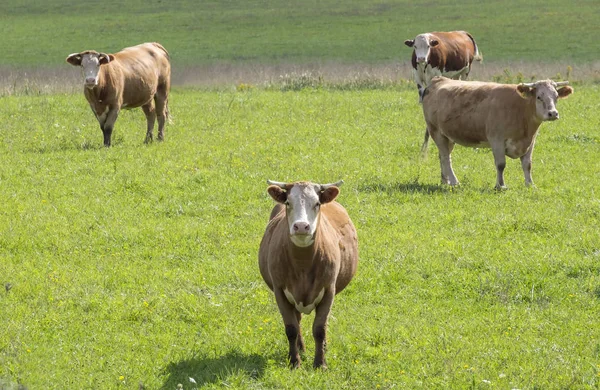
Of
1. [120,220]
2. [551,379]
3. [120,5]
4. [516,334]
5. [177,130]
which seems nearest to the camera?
[551,379]

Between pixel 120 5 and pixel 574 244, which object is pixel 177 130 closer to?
pixel 574 244

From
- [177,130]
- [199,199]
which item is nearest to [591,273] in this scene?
[199,199]

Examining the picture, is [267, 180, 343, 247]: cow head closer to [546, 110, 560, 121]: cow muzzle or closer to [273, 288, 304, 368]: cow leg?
[273, 288, 304, 368]: cow leg

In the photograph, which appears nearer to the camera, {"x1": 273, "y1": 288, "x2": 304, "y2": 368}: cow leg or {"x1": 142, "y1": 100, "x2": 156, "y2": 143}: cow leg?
{"x1": 273, "y1": 288, "x2": 304, "y2": 368}: cow leg

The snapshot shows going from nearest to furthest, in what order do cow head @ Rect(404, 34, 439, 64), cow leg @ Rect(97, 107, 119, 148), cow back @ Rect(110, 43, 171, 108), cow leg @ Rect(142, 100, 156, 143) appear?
cow leg @ Rect(97, 107, 119, 148), cow back @ Rect(110, 43, 171, 108), cow leg @ Rect(142, 100, 156, 143), cow head @ Rect(404, 34, 439, 64)

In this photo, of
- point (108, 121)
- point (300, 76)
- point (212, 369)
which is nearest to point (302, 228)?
point (212, 369)

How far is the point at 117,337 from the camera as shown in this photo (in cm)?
860

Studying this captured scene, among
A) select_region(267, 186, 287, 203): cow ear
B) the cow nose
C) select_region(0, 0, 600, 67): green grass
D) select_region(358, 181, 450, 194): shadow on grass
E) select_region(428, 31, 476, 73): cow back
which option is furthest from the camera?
select_region(0, 0, 600, 67): green grass

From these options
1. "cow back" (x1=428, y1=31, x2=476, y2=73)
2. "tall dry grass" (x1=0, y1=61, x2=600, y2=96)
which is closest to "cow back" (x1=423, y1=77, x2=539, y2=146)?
"cow back" (x1=428, y1=31, x2=476, y2=73)

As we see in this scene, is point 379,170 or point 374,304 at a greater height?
point 374,304

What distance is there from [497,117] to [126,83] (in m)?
7.91

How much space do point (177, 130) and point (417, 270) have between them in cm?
1066

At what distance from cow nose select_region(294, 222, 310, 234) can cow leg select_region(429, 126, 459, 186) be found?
8.06 meters

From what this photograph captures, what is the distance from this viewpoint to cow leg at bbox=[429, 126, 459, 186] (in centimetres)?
1495
